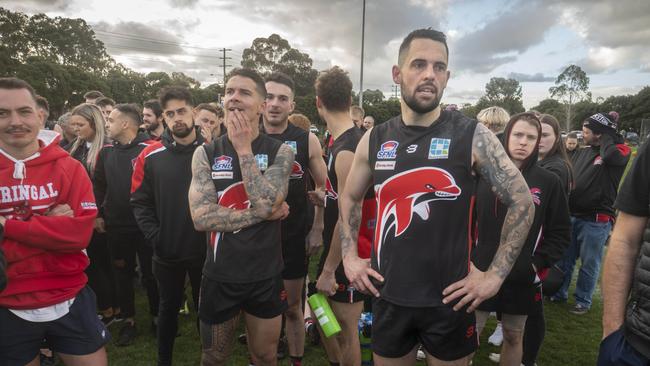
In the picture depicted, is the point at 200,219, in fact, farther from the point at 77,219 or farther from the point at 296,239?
the point at 296,239

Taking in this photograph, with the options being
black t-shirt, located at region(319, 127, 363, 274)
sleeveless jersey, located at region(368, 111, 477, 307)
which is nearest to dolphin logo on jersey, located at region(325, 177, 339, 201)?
black t-shirt, located at region(319, 127, 363, 274)

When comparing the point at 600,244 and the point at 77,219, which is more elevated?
the point at 77,219

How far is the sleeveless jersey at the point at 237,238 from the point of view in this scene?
2.51 meters

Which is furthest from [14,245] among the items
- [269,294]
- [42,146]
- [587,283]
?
[587,283]

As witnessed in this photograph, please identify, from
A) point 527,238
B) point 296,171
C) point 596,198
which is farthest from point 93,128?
point 596,198

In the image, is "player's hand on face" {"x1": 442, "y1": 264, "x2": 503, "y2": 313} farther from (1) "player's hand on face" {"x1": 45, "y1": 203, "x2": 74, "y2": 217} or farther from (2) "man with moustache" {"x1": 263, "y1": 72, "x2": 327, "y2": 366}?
(1) "player's hand on face" {"x1": 45, "y1": 203, "x2": 74, "y2": 217}

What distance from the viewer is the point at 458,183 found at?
2.02 metres

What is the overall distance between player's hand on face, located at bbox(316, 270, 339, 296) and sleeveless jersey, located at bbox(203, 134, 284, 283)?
0.35 m

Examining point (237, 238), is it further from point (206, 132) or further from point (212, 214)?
point (206, 132)

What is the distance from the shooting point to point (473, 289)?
6.42 feet

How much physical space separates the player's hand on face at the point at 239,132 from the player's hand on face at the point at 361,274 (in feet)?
3.30

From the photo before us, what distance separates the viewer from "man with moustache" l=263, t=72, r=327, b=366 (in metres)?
3.54

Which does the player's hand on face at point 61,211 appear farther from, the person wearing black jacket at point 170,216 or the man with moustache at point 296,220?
the man with moustache at point 296,220

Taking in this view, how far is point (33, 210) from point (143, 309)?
130 inches
